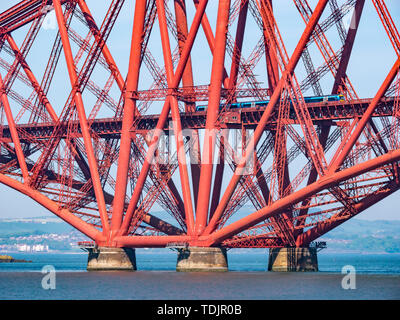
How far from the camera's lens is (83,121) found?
74250 millimetres

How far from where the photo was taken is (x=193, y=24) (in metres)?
68.3

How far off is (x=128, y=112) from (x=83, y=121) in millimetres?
4428

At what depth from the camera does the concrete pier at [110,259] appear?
236 ft

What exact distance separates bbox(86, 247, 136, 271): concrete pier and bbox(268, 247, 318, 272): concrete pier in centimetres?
1246

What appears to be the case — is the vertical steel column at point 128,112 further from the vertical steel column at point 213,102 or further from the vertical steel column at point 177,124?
the vertical steel column at point 213,102

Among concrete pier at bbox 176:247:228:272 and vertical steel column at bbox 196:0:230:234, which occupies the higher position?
vertical steel column at bbox 196:0:230:234

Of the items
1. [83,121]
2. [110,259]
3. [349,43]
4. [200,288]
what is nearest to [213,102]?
[349,43]

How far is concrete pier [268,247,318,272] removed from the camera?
74.2m

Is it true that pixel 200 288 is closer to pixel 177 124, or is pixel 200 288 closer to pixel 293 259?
pixel 177 124

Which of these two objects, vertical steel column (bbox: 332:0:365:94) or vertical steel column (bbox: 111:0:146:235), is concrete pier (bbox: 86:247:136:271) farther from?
vertical steel column (bbox: 332:0:365:94)

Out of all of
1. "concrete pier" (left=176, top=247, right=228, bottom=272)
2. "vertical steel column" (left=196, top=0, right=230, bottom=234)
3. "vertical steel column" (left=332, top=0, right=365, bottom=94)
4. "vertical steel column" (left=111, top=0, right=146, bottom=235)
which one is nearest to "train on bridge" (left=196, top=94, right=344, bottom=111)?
"vertical steel column" (left=332, top=0, right=365, bottom=94)

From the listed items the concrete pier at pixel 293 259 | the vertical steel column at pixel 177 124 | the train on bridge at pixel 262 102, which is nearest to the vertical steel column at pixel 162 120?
the vertical steel column at pixel 177 124

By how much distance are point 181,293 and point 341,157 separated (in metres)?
16.0

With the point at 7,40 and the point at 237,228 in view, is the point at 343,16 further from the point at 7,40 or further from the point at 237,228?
the point at 7,40
